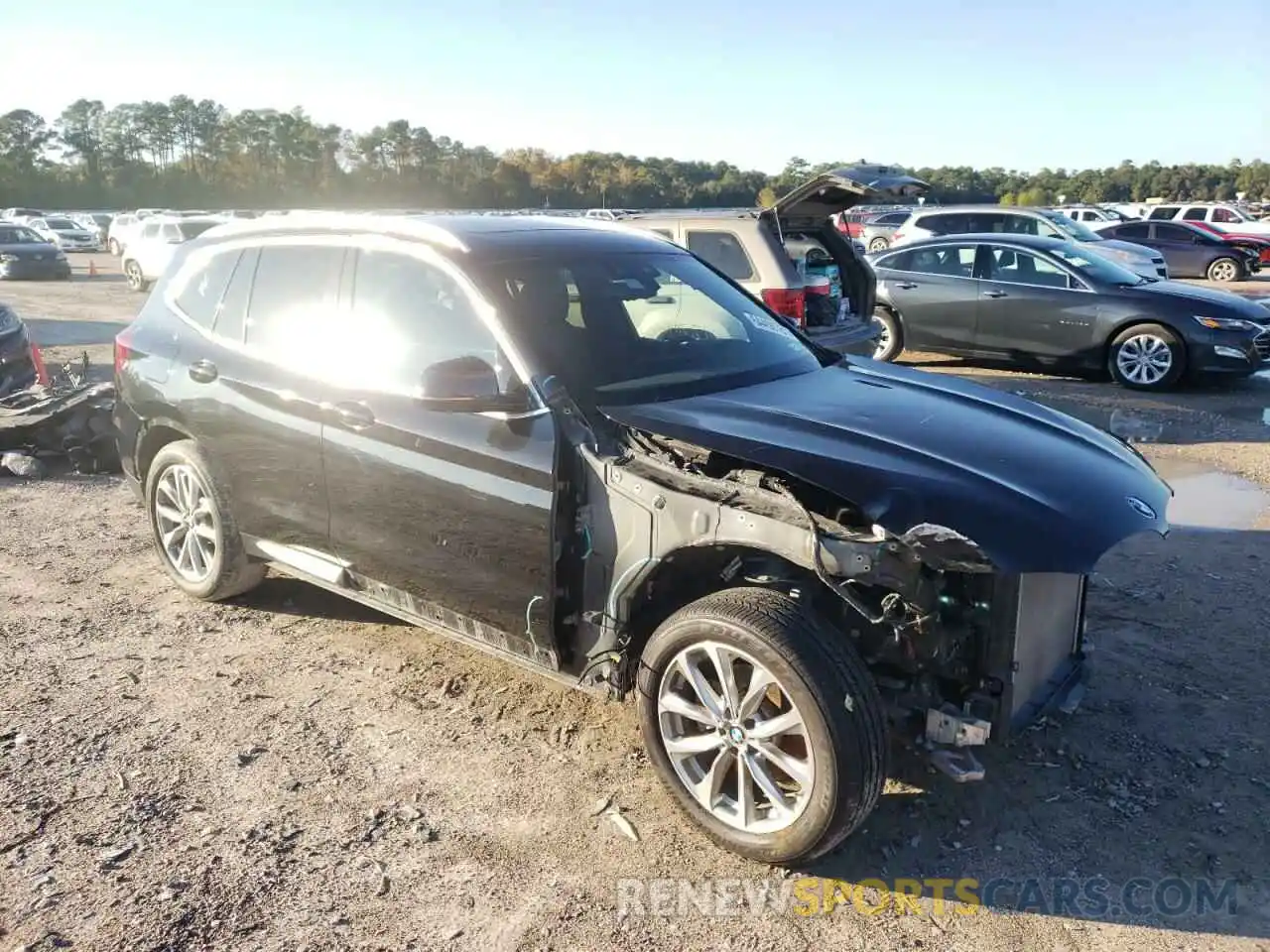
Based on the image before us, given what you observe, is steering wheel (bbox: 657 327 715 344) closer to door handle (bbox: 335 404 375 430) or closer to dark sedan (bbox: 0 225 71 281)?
door handle (bbox: 335 404 375 430)

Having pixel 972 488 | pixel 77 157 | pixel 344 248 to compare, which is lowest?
pixel 972 488

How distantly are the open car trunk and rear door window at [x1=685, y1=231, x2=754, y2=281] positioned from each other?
37cm

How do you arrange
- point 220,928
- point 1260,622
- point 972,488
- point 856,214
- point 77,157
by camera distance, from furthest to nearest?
point 77,157, point 856,214, point 1260,622, point 972,488, point 220,928

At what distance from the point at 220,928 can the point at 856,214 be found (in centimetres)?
4126

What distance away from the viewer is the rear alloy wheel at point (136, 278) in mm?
23828

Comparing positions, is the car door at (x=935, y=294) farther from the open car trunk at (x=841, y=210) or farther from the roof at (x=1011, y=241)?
the open car trunk at (x=841, y=210)

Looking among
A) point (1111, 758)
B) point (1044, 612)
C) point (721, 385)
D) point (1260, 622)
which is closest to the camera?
point (1044, 612)

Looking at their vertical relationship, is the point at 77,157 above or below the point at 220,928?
above

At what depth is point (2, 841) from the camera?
10.6 feet

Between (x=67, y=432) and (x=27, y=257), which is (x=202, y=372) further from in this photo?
(x=27, y=257)

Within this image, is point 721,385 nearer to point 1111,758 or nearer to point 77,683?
point 1111,758

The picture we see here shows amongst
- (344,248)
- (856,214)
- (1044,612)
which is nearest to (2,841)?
(344,248)

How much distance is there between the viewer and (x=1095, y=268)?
11016mm

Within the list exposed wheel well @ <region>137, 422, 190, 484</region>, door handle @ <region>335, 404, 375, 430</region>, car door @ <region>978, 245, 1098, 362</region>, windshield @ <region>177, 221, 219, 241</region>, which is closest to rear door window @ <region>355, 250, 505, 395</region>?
door handle @ <region>335, 404, 375, 430</region>
